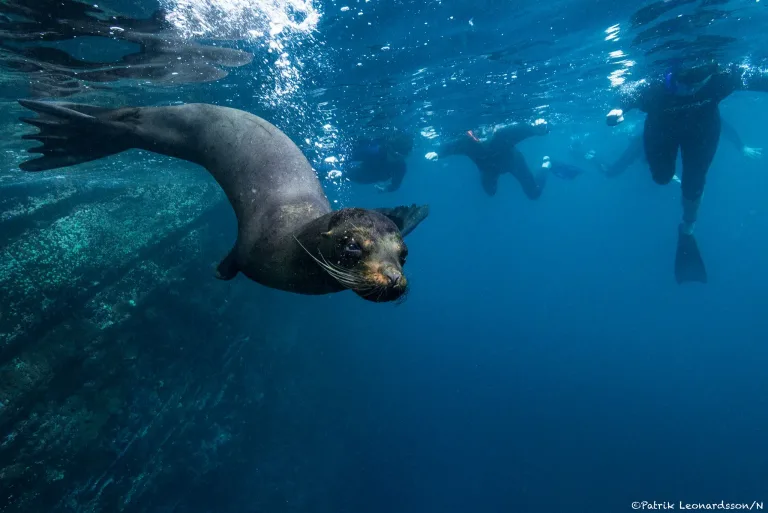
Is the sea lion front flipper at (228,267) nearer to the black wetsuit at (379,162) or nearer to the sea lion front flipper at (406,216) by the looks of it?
the sea lion front flipper at (406,216)

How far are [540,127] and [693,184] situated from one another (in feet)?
36.3

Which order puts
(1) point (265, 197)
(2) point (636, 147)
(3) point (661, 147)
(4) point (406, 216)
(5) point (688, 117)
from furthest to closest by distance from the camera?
(2) point (636, 147) < (3) point (661, 147) < (5) point (688, 117) < (4) point (406, 216) < (1) point (265, 197)

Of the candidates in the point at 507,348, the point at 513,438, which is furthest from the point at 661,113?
the point at 507,348

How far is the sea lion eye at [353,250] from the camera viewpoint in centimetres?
189

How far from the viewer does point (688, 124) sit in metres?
9.33

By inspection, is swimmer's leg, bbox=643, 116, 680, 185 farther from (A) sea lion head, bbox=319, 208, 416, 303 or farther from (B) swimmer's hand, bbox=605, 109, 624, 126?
(A) sea lion head, bbox=319, 208, 416, 303

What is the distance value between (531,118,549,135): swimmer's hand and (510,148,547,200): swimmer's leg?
1755 mm

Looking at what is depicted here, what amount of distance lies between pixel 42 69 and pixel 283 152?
25.0 feet

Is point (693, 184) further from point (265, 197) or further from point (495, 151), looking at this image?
point (265, 197)

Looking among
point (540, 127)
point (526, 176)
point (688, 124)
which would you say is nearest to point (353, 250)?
point (688, 124)

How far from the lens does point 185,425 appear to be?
11.2 metres

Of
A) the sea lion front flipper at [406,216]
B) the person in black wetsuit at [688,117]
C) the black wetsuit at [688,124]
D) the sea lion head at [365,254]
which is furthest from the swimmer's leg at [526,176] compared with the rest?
the sea lion head at [365,254]

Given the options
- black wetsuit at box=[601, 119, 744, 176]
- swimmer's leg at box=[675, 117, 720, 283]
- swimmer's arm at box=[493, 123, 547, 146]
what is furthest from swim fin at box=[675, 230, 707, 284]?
black wetsuit at box=[601, 119, 744, 176]

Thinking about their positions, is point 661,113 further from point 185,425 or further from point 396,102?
point 185,425
